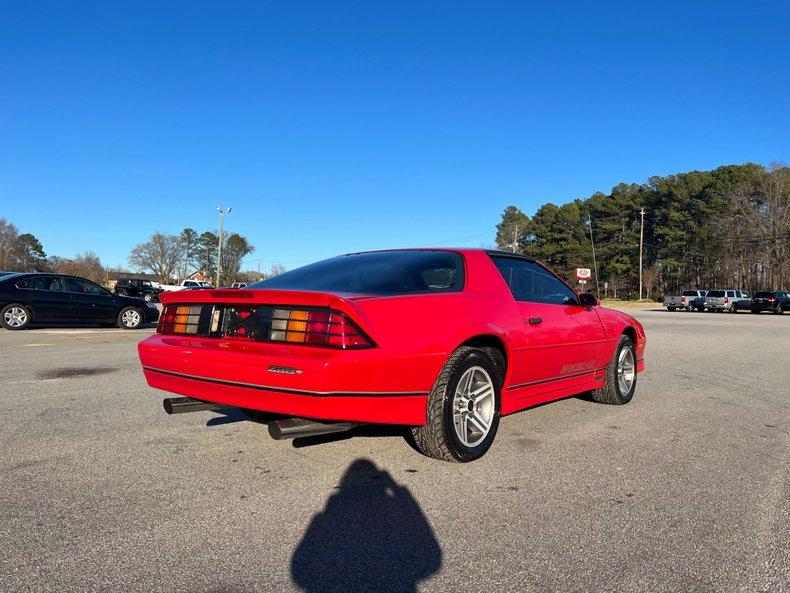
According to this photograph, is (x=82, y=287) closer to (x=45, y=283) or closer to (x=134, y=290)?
(x=45, y=283)

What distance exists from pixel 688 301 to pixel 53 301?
44560 mm

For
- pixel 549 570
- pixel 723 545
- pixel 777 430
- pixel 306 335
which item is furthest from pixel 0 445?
pixel 777 430

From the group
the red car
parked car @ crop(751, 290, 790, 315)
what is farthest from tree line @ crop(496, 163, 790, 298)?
the red car

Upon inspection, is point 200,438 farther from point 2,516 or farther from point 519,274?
point 519,274

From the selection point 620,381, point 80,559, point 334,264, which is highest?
point 334,264

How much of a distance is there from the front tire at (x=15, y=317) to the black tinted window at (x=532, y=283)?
1276 centimetres

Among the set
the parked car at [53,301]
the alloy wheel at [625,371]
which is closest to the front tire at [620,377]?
the alloy wheel at [625,371]

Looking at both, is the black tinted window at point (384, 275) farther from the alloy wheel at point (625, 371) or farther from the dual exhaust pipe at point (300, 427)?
the alloy wheel at point (625, 371)

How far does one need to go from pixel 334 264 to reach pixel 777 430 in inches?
157

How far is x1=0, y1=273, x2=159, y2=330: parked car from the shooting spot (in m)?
13.2

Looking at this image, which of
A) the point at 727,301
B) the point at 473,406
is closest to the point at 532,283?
the point at 473,406

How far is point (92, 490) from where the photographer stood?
3.21 meters

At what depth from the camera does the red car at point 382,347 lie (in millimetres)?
3184

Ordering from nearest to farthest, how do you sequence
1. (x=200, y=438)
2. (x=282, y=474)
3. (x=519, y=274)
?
(x=282, y=474)
(x=200, y=438)
(x=519, y=274)
